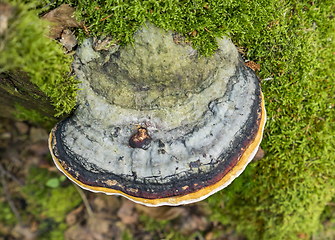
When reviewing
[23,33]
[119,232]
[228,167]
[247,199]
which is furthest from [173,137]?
[119,232]

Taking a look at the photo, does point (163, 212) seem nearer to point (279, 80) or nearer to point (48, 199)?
point (48, 199)

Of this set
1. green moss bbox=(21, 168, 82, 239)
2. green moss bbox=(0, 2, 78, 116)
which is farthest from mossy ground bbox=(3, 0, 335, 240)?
green moss bbox=(21, 168, 82, 239)

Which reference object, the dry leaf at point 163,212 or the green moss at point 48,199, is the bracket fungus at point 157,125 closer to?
the dry leaf at point 163,212

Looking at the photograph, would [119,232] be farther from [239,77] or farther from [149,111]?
[239,77]

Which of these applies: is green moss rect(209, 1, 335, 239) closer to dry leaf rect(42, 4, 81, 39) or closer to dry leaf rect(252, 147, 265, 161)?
dry leaf rect(252, 147, 265, 161)

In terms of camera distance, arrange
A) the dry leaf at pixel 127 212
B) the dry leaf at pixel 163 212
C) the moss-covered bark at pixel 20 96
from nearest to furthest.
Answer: the moss-covered bark at pixel 20 96 → the dry leaf at pixel 163 212 → the dry leaf at pixel 127 212

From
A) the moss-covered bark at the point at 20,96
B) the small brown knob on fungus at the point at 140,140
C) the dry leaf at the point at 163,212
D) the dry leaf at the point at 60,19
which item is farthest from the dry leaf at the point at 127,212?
the dry leaf at the point at 60,19
